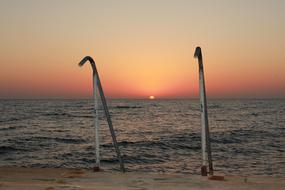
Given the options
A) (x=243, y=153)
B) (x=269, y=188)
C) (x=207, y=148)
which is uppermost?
(x=207, y=148)

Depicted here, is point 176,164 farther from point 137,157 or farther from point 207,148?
point 207,148

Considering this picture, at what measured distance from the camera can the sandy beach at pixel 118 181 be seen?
164 inches

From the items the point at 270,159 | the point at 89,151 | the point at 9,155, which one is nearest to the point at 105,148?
the point at 89,151

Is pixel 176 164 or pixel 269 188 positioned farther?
pixel 176 164

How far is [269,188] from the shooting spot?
412 centimetres

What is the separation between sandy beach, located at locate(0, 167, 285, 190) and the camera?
4176 millimetres

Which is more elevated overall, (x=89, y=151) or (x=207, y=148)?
(x=207, y=148)

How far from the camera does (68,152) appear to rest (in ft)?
61.0

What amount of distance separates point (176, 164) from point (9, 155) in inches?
370

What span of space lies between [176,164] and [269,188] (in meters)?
11.4

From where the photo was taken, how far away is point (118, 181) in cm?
445

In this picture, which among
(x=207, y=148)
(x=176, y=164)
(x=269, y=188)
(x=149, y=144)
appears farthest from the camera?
(x=149, y=144)

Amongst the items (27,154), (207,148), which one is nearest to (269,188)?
(207,148)

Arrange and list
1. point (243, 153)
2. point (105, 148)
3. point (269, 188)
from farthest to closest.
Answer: point (105, 148), point (243, 153), point (269, 188)
